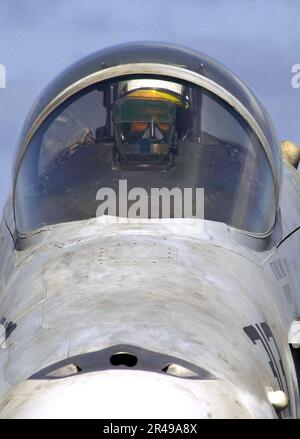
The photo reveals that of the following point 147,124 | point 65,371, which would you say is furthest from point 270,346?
point 147,124

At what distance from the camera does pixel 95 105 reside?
11.7 metres

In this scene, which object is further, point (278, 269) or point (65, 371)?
point (278, 269)

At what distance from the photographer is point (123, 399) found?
7.61 metres

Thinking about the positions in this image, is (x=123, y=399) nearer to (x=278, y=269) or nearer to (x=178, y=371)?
(x=178, y=371)

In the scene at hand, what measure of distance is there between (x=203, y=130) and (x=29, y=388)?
402 cm

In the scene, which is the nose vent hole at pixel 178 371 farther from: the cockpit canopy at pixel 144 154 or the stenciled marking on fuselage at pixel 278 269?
the stenciled marking on fuselage at pixel 278 269

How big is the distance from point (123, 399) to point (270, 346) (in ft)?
7.15

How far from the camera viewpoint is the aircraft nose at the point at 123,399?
7586mm

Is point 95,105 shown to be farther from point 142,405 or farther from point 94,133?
point 142,405

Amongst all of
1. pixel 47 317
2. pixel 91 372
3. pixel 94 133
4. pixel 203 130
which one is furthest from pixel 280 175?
pixel 91 372

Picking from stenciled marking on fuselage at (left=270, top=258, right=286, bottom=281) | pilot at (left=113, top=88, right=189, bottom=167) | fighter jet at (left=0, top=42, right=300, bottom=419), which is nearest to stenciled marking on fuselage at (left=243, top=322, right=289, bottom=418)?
fighter jet at (left=0, top=42, right=300, bottom=419)

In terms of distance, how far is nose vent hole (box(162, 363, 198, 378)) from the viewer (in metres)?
Result: 8.01

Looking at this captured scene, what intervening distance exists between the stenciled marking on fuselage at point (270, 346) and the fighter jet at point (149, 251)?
2 centimetres
